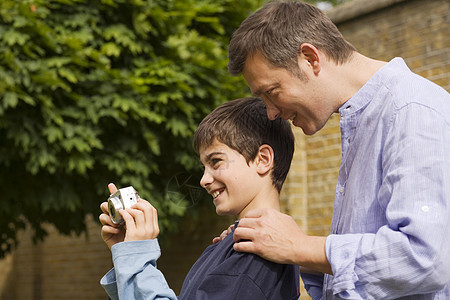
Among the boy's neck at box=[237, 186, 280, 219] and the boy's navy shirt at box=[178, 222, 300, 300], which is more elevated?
the boy's neck at box=[237, 186, 280, 219]

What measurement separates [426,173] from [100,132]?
393 centimetres

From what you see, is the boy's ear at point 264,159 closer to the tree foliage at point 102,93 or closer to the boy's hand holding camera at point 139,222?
the boy's hand holding camera at point 139,222

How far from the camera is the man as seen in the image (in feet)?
4.42

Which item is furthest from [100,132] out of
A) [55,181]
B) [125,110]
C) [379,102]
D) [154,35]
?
[379,102]

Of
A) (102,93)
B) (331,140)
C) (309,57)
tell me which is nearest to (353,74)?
(309,57)

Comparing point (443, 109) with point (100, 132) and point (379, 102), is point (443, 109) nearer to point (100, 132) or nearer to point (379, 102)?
point (379, 102)

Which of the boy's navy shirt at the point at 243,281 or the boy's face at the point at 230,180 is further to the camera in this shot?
the boy's face at the point at 230,180

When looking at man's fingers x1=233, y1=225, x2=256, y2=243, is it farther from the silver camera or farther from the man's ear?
the man's ear

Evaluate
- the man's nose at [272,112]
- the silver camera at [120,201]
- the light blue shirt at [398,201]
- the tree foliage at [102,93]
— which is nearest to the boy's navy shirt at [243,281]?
the light blue shirt at [398,201]

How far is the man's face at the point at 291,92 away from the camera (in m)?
1.75

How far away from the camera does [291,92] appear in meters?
1.77

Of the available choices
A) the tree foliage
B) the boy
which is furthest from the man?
the tree foliage

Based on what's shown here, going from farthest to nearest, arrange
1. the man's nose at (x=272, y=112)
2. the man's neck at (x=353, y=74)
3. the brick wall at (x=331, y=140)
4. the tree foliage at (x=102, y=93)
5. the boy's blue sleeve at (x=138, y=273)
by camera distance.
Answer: the brick wall at (x=331, y=140)
the tree foliage at (x=102, y=93)
the man's nose at (x=272, y=112)
the man's neck at (x=353, y=74)
the boy's blue sleeve at (x=138, y=273)

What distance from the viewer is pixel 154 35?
17.7ft
